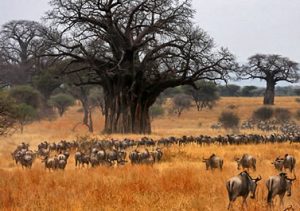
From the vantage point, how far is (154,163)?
16297 millimetres

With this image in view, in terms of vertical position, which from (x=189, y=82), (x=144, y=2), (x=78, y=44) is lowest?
(x=189, y=82)

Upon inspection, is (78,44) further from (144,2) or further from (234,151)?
(234,151)

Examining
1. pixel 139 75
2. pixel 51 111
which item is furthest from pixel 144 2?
pixel 51 111

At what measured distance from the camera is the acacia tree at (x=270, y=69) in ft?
227

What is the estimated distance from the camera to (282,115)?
58062 mm

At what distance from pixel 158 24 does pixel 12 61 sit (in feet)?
129

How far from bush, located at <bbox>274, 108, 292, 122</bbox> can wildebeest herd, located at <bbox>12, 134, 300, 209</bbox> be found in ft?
106

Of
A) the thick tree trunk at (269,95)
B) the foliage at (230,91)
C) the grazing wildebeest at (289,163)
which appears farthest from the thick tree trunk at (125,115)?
the foliage at (230,91)

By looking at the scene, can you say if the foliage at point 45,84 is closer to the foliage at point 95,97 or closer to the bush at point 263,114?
the foliage at point 95,97

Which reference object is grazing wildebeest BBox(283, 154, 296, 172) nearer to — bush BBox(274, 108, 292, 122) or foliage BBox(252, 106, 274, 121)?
bush BBox(274, 108, 292, 122)

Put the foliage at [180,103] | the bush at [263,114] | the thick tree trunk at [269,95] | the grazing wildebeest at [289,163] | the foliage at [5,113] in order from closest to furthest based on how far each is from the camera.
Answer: the grazing wildebeest at [289,163]
the foliage at [5,113]
the bush at [263,114]
the foliage at [180,103]
the thick tree trunk at [269,95]

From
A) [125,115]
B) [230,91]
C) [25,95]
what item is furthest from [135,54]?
[230,91]

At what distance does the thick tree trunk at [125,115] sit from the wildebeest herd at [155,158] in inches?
379

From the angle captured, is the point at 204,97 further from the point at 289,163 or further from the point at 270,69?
the point at 289,163
